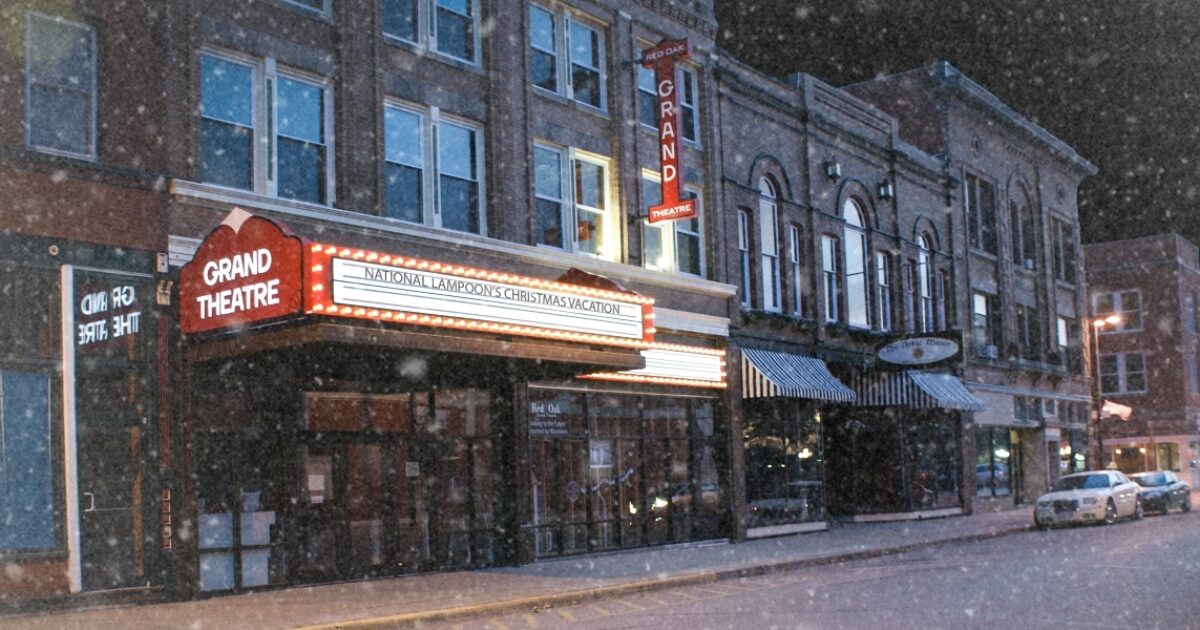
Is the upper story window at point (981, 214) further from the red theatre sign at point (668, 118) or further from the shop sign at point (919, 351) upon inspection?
the red theatre sign at point (668, 118)

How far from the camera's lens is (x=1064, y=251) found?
51.9 m

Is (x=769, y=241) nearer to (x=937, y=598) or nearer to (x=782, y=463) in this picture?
(x=782, y=463)

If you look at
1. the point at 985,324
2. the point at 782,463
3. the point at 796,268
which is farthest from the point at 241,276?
the point at 985,324

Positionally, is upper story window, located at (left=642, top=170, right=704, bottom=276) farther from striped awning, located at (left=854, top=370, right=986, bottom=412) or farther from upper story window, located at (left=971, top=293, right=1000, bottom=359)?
upper story window, located at (left=971, top=293, right=1000, bottom=359)

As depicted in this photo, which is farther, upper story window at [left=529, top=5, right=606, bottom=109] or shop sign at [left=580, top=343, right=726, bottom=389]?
shop sign at [left=580, top=343, right=726, bottom=389]

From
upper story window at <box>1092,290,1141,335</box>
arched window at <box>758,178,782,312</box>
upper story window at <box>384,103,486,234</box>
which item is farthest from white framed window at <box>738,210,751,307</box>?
upper story window at <box>1092,290,1141,335</box>

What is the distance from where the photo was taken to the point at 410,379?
2089 cm

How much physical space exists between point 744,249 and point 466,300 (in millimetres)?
13711

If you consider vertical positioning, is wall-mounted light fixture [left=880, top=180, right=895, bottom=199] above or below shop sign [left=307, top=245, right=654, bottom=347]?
above

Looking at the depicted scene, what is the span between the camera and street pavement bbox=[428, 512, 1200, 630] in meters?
13.1

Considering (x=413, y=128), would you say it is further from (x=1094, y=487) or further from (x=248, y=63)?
(x=1094, y=487)

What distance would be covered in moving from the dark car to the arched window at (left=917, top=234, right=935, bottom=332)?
7380mm

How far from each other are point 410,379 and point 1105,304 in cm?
5698

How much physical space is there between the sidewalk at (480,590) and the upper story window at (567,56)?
9192 mm
